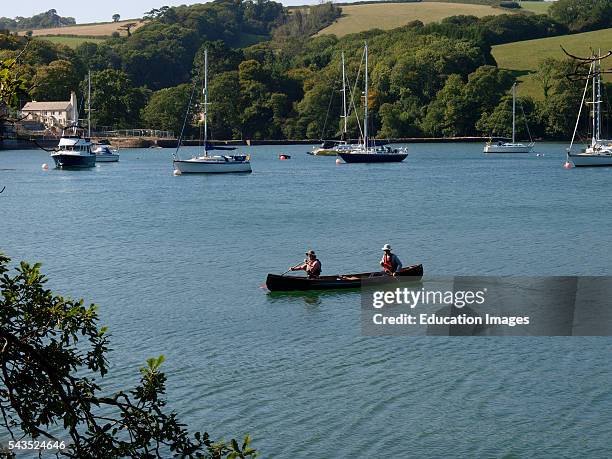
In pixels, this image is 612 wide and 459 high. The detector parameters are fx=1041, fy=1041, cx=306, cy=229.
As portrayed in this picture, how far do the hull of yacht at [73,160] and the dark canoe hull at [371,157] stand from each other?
2741 centimetres

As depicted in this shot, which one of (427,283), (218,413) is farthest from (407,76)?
(218,413)

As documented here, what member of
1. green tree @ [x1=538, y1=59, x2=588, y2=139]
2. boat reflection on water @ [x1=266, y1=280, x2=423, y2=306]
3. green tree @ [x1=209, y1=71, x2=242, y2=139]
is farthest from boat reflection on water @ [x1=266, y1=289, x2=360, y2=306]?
green tree @ [x1=209, y1=71, x2=242, y2=139]

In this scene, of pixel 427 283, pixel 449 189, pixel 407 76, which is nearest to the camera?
pixel 427 283

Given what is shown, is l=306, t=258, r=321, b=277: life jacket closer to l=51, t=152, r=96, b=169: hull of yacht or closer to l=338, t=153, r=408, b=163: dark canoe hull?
l=338, t=153, r=408, b=163: dark canoe hull

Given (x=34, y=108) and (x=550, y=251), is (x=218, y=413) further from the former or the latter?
(x=34, y=108)

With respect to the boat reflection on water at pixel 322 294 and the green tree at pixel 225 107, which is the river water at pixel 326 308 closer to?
the boat reflection on water at pixel 322 294

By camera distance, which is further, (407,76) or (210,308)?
(407,76)

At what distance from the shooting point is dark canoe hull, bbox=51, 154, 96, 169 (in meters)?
111

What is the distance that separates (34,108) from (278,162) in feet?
222

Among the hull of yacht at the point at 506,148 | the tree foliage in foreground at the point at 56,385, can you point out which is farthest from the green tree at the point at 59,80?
the tree foliage in foreground at the point at 56,385

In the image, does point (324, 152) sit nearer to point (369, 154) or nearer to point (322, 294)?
point (369, 154)

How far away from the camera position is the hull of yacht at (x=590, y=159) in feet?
335

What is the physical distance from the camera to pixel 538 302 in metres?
33.8

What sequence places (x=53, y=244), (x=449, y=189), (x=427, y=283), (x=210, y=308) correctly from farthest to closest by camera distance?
(x=449, y=189), (x=53, y=244), (x=427, y=283), (x=210, y=308)
